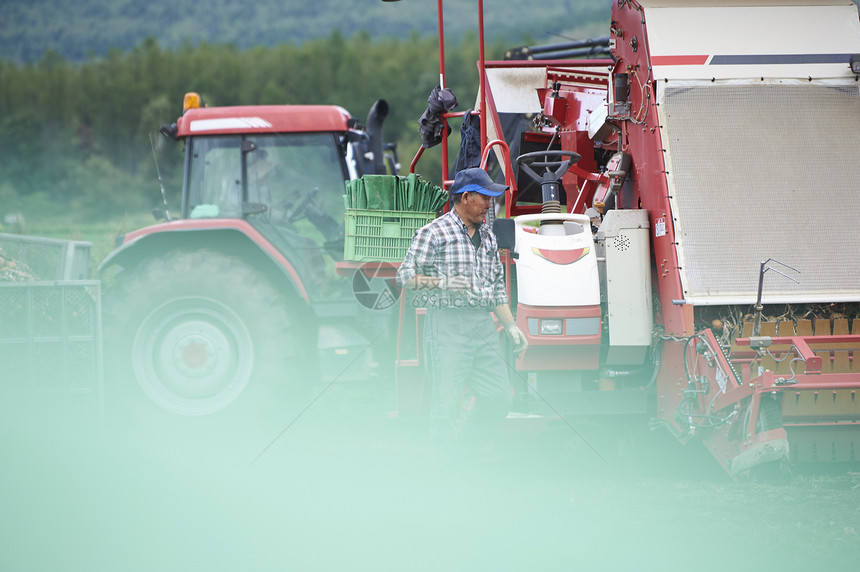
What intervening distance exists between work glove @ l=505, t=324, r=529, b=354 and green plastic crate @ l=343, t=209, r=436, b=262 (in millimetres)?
1117

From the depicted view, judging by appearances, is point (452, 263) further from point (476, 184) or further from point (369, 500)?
point (369, 500)

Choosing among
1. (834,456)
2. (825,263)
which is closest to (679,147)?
(825,263)

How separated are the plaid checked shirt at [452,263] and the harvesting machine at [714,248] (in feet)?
1.19

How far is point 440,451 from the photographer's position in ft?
15.1

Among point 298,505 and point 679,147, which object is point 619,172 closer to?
point 679,147

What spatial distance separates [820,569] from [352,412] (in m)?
3.43

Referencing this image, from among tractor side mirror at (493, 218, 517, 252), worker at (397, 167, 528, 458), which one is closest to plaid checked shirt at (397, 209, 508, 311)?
worker at (397, 167, 528, 458)

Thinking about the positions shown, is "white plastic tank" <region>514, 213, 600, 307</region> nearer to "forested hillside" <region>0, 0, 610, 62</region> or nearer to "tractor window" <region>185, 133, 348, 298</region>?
"tractor window" <region>185, 133, 348, 298</region>

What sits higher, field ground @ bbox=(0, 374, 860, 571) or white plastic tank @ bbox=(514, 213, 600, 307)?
white plastic tank @ bbox=(514, 213, 600, 307)

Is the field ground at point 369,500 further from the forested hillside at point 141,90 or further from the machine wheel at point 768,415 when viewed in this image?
the forested hillside at point 141,90

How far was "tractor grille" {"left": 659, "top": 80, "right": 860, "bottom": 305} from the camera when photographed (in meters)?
4.75

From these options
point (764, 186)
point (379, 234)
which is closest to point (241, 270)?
point (379, 234)

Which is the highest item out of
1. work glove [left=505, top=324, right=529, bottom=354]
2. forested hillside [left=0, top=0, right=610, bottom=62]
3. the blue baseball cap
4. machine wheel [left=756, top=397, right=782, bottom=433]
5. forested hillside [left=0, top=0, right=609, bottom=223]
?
forested hillside [left=0, top=0, right=610, bottom=62]

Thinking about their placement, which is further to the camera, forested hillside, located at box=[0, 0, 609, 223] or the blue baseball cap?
forested hillside, located at box=[0, 0, 609, 223]
